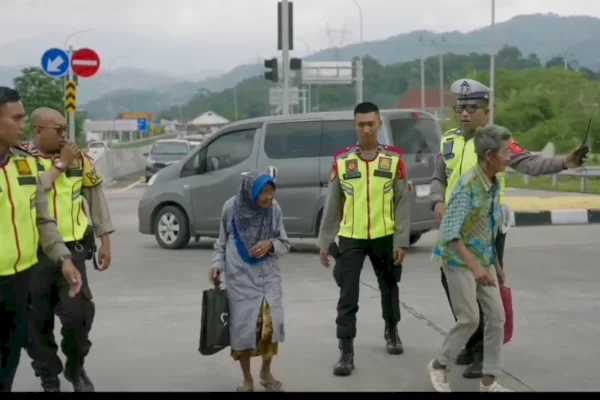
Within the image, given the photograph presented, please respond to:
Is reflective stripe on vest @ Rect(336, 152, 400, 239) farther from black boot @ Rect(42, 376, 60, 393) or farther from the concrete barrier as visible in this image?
the concrete barrier

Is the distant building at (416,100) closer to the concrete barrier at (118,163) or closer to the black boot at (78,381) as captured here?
the concrete barrier at (118,163)

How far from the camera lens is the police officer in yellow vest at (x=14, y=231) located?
15.2 feet

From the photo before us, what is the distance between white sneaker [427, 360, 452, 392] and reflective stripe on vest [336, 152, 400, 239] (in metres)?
1.10

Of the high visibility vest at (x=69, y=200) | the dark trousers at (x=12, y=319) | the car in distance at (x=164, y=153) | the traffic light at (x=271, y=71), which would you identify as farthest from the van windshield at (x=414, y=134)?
the car in distance at (x=164, y=153)

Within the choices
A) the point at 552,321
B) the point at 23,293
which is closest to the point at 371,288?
the point at 552,321

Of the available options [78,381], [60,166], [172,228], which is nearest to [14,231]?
[60,166]

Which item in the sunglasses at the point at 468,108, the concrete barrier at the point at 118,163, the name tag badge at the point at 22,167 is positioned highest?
the sunglasses at the point at 468,108

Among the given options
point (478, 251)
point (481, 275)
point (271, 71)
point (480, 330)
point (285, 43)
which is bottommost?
point (480, 330)

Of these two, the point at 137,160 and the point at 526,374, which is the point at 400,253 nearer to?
the point at 526,374

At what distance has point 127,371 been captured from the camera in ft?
22.8

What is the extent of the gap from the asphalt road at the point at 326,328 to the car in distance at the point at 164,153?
879 inches

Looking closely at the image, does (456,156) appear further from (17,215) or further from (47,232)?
(17,215)

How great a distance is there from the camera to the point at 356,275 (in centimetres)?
691

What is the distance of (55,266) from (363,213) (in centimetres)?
214
